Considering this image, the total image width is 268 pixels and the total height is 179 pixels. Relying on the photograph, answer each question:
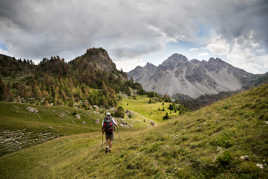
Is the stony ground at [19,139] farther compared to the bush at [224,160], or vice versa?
the stony ground at [19,139]

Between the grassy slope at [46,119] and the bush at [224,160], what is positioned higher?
the bush at [224,160]

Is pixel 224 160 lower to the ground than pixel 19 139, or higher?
higher

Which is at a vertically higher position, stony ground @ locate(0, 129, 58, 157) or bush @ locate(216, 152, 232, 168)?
bush @ locate(216, 152, 232, 168)

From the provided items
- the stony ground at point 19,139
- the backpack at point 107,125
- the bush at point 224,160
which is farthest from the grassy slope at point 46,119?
the bush at point 224,160

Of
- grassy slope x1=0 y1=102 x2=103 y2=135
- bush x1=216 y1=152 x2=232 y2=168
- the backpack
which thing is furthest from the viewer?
grassy slope x1=0 y1=102 x2=103 y2=135

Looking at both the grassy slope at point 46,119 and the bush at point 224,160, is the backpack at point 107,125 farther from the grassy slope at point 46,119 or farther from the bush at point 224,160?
the grassy slope at point 46,119

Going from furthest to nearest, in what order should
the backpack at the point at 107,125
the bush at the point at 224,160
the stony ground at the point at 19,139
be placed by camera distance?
the stony ground at the point at 19,139 → the backpack at the point at 107,125 → the bush at the point at 224,160

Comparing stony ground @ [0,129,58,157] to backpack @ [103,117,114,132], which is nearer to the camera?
backpack @ [103,117,114,132]

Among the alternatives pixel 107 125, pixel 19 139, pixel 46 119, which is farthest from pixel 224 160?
pixel 46 119

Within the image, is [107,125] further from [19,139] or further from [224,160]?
[19,139]

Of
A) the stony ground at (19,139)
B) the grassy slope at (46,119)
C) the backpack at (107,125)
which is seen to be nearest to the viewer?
the backpack at (107,125)

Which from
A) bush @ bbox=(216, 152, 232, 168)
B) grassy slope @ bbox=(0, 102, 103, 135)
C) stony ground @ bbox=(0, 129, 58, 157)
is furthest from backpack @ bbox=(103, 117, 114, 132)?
grassy slope @ bbox=(0, 102, 103, 135)

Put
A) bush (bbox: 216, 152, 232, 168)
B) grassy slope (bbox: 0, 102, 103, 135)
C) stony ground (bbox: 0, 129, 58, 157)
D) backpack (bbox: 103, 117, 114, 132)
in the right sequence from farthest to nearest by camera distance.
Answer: grassy slope (bbox: 0, 102, 103, 135) → stony ground (bbox: 0, 129, 58, 157) → backpack (bbox: 103, 117, 114, 132) → bush (bbox: 216, 152, 232, 168)

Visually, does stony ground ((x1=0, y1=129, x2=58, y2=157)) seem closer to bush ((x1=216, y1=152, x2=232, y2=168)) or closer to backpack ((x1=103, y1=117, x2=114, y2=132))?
backpack ((x1=103, y1=117, x2=114, y2=132))
